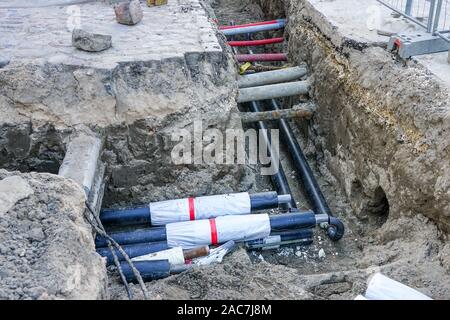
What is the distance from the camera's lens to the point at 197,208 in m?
4.51

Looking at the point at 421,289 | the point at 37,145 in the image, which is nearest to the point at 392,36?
the point at 421,289

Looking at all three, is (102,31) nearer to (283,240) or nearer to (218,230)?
(218,230)

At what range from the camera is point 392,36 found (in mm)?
4656

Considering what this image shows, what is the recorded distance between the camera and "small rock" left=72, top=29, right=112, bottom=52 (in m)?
4.75

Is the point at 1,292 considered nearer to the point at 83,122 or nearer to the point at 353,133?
the point at 83,122

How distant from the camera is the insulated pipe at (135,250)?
3.92m

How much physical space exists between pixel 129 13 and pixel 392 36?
2.74 meters

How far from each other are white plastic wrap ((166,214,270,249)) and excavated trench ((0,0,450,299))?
0.61 ft

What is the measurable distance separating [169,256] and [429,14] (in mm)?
3268

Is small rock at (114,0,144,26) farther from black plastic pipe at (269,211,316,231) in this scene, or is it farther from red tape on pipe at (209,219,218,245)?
black plastic pipe at (269,211,316,231)

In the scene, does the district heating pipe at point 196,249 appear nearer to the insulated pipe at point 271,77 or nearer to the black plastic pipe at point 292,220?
the black plastic pipe at point 292,220

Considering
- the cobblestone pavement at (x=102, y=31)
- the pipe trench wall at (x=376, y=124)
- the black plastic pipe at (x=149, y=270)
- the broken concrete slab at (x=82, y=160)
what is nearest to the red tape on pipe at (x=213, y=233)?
the black plastic pipe at (x=149, y=270)

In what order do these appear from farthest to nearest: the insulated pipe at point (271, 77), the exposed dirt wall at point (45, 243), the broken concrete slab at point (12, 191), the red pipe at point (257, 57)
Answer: the red pipe at point (257, 57) < the insulated pipe at point (271, 77) < the broken concrete slab at point (12, 191) < the exposed dirt wall at point (45, 243)

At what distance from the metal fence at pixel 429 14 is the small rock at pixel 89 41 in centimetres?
299
